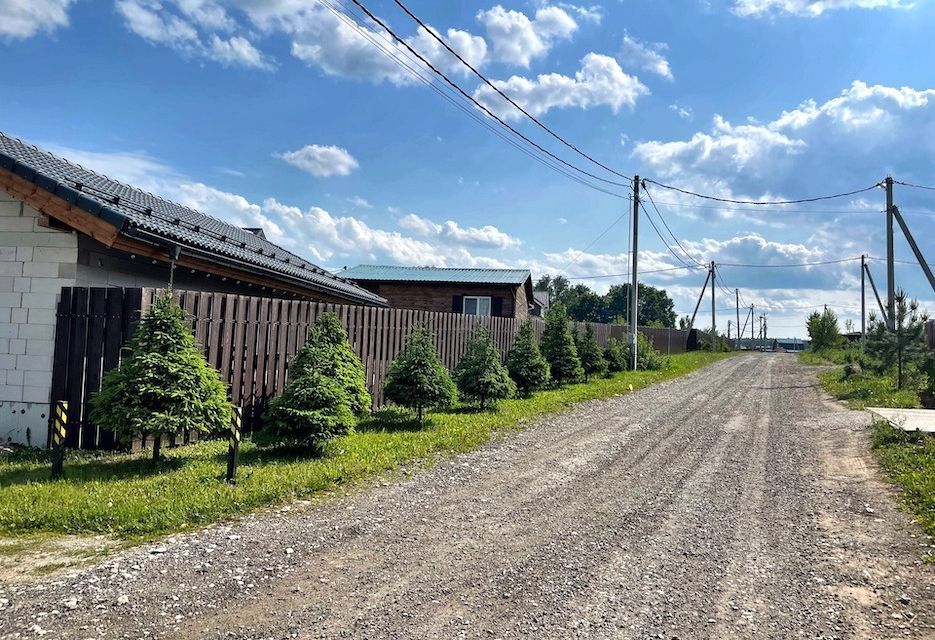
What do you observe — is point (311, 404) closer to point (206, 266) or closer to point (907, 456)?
point (206, 266)

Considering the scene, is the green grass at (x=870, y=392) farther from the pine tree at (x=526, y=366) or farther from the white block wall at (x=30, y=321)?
the white block wall at (x=30, y=321)

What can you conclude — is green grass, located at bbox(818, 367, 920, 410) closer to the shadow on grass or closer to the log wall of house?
the log wall of house

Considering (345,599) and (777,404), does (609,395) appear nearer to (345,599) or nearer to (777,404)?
(777,404)

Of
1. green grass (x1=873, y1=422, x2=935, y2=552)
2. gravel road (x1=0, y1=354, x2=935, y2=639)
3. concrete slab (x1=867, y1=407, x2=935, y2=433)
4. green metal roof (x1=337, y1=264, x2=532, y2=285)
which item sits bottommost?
gravel road (x1=0, y1=354, x2=935, y2=639)

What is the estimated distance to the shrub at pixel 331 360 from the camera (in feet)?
24.1

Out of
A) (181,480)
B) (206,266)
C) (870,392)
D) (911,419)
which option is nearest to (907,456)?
(911,419)

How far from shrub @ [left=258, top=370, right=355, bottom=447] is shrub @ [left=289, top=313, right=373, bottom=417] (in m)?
0.28

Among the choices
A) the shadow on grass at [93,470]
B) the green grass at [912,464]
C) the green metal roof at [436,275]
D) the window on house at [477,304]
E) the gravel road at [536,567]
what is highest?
the green metal roof at [436,275]

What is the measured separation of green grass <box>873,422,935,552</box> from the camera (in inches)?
209

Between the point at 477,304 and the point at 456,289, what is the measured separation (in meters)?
1.32

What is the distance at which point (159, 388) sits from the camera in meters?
5.92

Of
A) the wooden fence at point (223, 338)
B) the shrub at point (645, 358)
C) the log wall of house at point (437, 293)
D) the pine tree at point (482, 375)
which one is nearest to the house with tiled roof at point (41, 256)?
the wooden fence at point (223, 338)

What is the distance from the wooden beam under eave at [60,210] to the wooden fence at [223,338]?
0.72m

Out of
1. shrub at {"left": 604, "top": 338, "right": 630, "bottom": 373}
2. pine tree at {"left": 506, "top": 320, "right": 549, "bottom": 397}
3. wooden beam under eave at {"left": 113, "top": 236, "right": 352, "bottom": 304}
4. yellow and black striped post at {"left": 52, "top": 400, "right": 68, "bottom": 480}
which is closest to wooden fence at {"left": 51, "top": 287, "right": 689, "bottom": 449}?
wooden beam under eave at {"left": 113, "top": 236, "right": 352, "bottom": 304}
